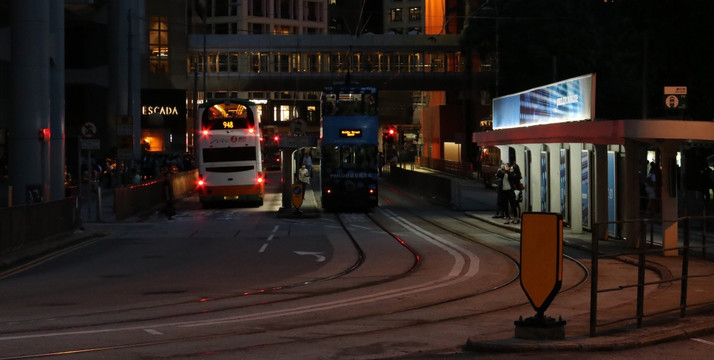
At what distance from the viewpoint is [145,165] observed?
219 feet

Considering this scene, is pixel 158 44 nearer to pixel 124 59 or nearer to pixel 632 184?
pixel 124 59

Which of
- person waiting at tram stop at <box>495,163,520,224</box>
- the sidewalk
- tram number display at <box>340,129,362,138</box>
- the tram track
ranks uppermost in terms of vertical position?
tram number display at <box>340,129,362,138</box>

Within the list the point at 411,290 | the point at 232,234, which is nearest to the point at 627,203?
the point at 411,290

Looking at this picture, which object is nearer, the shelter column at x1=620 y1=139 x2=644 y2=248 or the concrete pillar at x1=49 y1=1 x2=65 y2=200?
the shelter column at x1=620 y1=139 x2=644 y2=248

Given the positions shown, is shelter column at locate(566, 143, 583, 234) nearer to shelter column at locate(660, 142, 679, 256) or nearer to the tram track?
shelter column at locate(660, 142, 679, 256)

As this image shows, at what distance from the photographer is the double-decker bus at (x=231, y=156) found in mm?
42906

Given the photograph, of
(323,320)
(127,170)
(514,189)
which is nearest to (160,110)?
(127,170)

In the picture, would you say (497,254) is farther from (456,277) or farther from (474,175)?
(474,175)

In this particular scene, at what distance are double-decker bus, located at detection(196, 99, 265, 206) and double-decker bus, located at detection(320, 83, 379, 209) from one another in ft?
12.0

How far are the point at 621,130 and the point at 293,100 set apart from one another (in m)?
120

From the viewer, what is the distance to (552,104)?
29328mm

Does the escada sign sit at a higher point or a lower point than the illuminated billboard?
higher

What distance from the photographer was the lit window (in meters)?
93.7

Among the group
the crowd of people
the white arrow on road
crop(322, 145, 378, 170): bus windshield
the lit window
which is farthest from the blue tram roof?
the lit window
